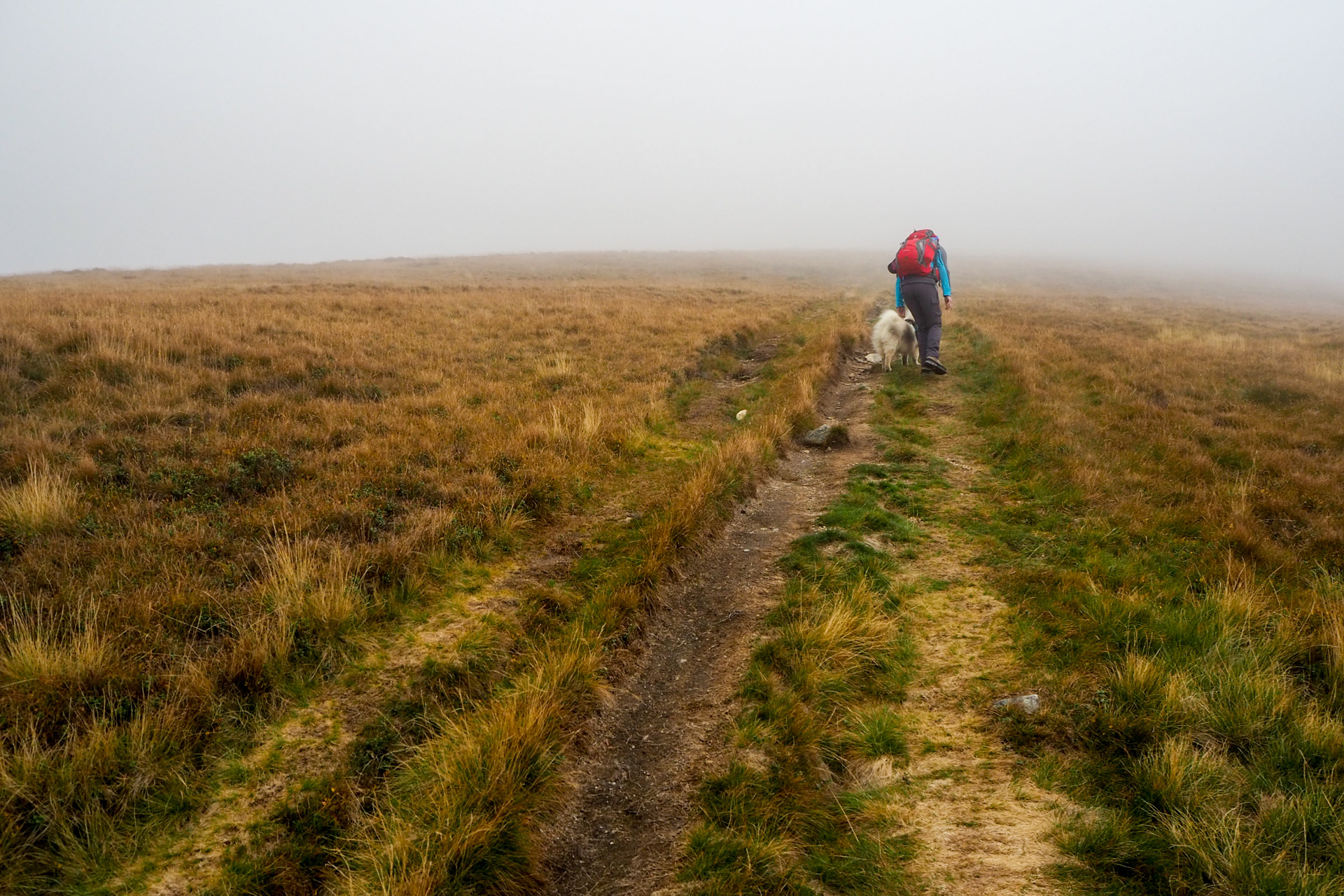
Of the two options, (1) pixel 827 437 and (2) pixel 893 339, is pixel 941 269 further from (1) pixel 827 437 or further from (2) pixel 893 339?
(1) pixel 827 437

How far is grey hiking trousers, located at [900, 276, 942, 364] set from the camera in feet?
42.9

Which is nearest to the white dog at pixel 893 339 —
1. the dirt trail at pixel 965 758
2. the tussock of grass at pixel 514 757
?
the dirt trail at pixel 965 758

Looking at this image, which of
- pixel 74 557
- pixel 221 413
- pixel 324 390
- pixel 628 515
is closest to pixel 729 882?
pixel 628 515

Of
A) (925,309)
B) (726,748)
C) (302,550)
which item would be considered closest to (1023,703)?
(726,748)

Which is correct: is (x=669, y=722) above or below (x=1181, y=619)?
below

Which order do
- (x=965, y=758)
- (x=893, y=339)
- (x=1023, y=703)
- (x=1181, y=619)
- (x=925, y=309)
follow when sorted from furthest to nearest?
1. (x=893, y=339)
2. (x=925, y=309)
3. (x=1181, y=619)
4. (x=1023, y=703)
5. (x=965, y=758)

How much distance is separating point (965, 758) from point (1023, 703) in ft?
2.11

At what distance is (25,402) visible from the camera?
777 cm

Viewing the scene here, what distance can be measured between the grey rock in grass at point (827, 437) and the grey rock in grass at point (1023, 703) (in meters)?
5.86

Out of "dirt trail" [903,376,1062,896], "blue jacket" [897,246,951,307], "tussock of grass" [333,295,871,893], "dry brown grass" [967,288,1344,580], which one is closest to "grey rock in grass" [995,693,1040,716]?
"dirt trail" [903,376,1062,896]

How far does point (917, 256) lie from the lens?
13.0 metres

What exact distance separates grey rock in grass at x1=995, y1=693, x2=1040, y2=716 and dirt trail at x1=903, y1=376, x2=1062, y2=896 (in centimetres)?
10

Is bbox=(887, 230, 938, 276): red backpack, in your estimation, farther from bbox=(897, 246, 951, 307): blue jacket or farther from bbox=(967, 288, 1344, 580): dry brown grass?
bbox=(967, 288, 1344, 580): dry brown grass

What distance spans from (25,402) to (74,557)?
15.9 ft
